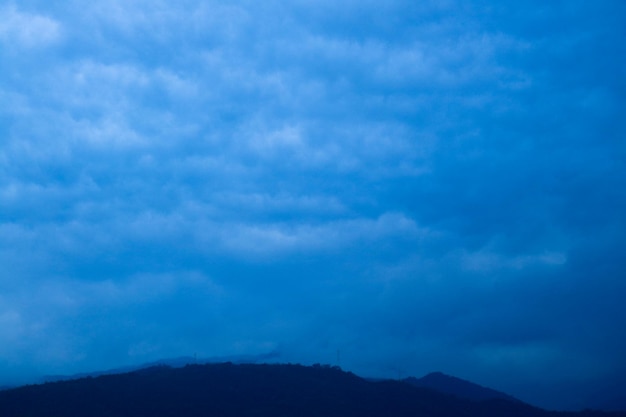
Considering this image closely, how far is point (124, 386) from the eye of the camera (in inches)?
2181

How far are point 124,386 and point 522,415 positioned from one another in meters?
46.4

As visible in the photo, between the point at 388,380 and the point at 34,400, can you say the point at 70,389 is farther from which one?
the point at 388,380

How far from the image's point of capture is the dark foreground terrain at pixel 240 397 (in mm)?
50125

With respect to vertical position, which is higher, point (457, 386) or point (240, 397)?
point (457, 386)

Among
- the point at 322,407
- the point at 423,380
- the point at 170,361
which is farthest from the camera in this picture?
the point at 170,361

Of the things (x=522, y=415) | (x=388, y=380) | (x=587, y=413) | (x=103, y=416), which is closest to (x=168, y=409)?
(x=103, y=416)

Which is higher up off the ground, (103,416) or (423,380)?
(423,380)

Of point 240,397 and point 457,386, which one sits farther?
point 457,386

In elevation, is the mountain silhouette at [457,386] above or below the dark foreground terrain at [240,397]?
above

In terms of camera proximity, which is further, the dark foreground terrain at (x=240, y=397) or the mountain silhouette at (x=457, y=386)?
the mountain silhouette at (x=457, y=386)

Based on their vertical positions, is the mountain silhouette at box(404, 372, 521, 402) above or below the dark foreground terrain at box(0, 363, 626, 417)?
above

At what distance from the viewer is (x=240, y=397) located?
54844mm

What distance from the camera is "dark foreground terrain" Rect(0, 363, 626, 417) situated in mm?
50125

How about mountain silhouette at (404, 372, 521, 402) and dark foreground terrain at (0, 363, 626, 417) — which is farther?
mountain silhouette at (404, 372, 521, 402)
